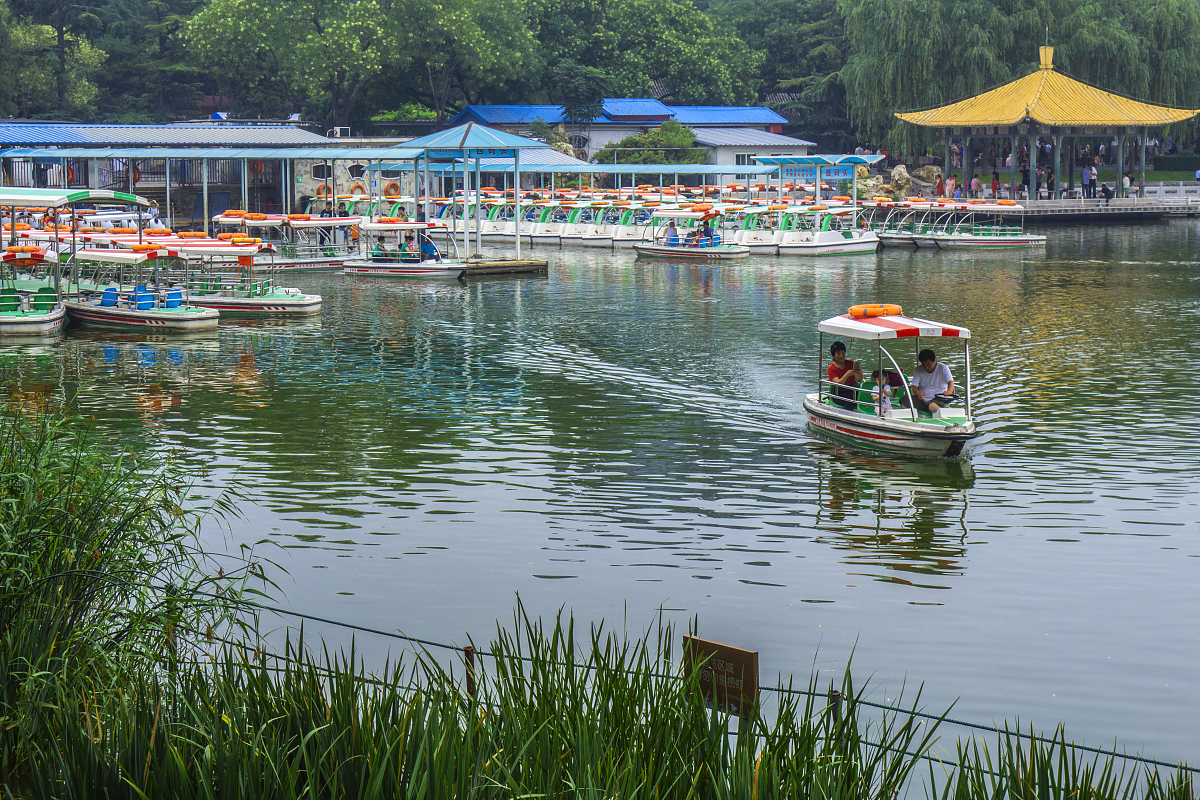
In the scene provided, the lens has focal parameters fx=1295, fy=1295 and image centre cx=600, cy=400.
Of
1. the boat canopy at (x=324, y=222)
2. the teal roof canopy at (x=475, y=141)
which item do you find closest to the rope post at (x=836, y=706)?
the teal roof canopy at (x=475, y=141)

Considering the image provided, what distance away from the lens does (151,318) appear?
1158 inches

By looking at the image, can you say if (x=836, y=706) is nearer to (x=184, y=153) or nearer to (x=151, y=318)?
(x=151, y=318)

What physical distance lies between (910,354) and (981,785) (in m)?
21.6

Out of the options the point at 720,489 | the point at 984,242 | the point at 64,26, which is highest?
the point at 64,26

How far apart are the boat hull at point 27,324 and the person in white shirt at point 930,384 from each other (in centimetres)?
1936

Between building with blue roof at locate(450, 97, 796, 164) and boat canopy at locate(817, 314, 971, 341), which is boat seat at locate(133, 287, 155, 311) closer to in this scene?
boat canopy at locate(817, 314, 971, 341)

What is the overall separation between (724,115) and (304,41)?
1019 inches

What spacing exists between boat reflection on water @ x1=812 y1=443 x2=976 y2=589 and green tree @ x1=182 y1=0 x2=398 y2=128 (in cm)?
5372

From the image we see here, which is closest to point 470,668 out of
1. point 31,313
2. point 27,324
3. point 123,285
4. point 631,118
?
point 27,324

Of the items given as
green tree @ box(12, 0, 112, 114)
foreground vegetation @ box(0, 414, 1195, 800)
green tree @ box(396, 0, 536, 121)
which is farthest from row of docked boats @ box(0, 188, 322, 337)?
green tree @ box(12, 0, 112, 114)

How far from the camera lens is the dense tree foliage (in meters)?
64.5

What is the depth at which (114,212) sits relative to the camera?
53125 mm

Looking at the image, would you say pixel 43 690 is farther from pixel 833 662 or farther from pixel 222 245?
pixel 222 245

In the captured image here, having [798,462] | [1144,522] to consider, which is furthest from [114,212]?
[1144,522]
